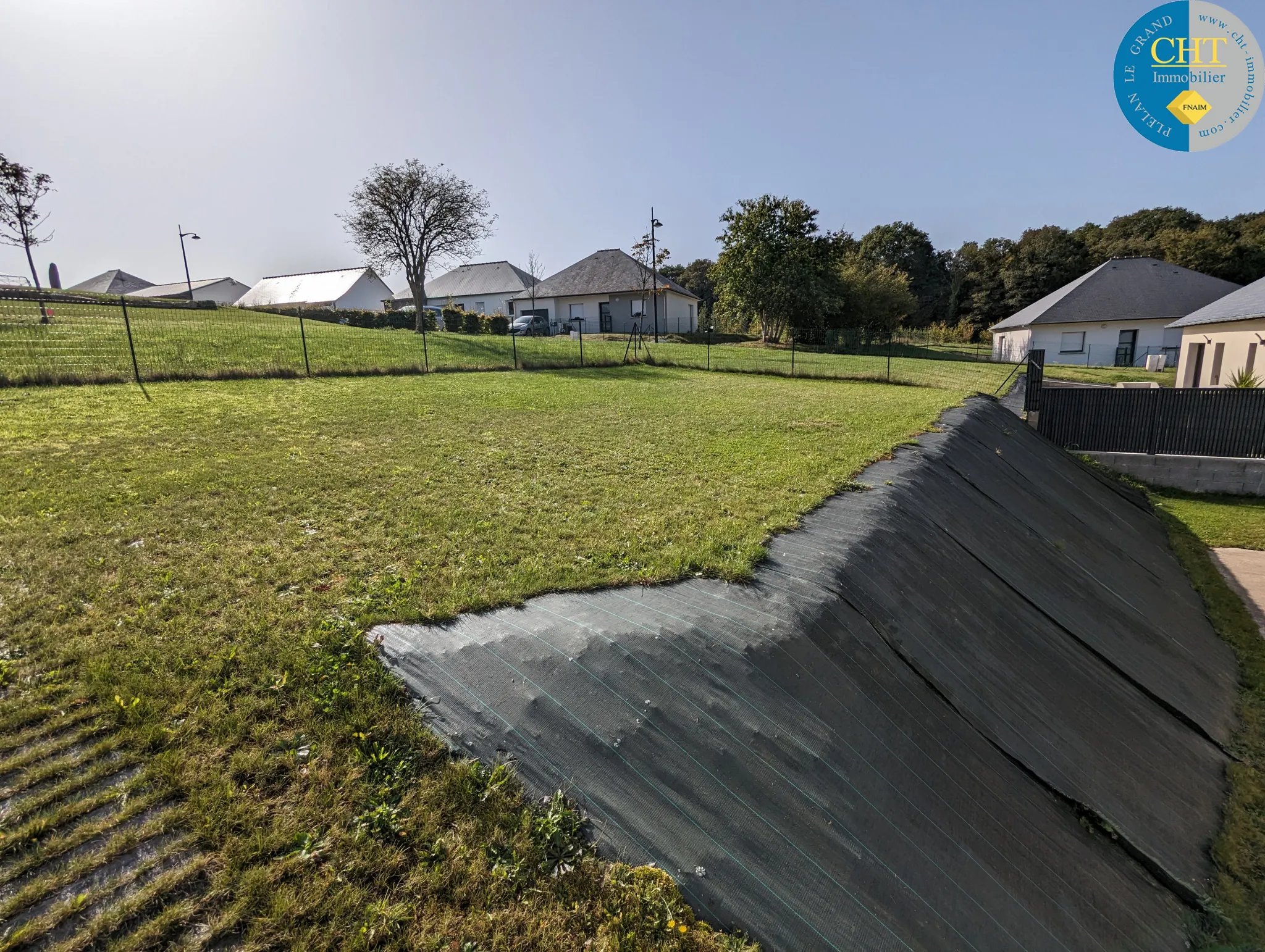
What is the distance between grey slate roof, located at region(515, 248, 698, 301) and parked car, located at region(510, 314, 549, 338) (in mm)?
3924

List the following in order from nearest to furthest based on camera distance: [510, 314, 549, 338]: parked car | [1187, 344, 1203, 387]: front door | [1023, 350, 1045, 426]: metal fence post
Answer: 1. [1023, 350, 1045, 426]: metal fence post
2. [1187, 344, 1203, 387]: front door
3. [510, 314, 549, 338]: parked car

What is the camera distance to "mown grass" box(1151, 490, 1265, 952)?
2857 mm

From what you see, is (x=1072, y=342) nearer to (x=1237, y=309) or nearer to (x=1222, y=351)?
(x=1222, y=351)

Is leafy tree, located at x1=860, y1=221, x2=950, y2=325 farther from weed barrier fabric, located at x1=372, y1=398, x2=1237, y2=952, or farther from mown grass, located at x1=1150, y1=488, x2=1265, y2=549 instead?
weed barrier fabric, located at x1=372, y1=398, x2=1237, y2=952

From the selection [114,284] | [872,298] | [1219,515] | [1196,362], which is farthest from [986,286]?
[114,284]

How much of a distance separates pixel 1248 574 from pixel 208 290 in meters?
61.8

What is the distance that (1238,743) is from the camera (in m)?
4.34

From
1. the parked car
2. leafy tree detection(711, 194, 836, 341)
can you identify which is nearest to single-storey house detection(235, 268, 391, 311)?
the parked car

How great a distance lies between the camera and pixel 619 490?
553 cm

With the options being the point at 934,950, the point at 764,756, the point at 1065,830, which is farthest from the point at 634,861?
the point at 1065,830

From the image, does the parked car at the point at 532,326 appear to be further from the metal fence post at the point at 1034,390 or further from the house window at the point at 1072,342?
the house window at the point at 1072,342

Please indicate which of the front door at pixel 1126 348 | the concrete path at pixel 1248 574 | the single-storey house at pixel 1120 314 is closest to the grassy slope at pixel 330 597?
the concrete path at pixel 1248 574

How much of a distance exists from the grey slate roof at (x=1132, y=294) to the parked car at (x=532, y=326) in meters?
26.6

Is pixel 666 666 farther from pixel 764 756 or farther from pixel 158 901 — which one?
pixel 158 901
